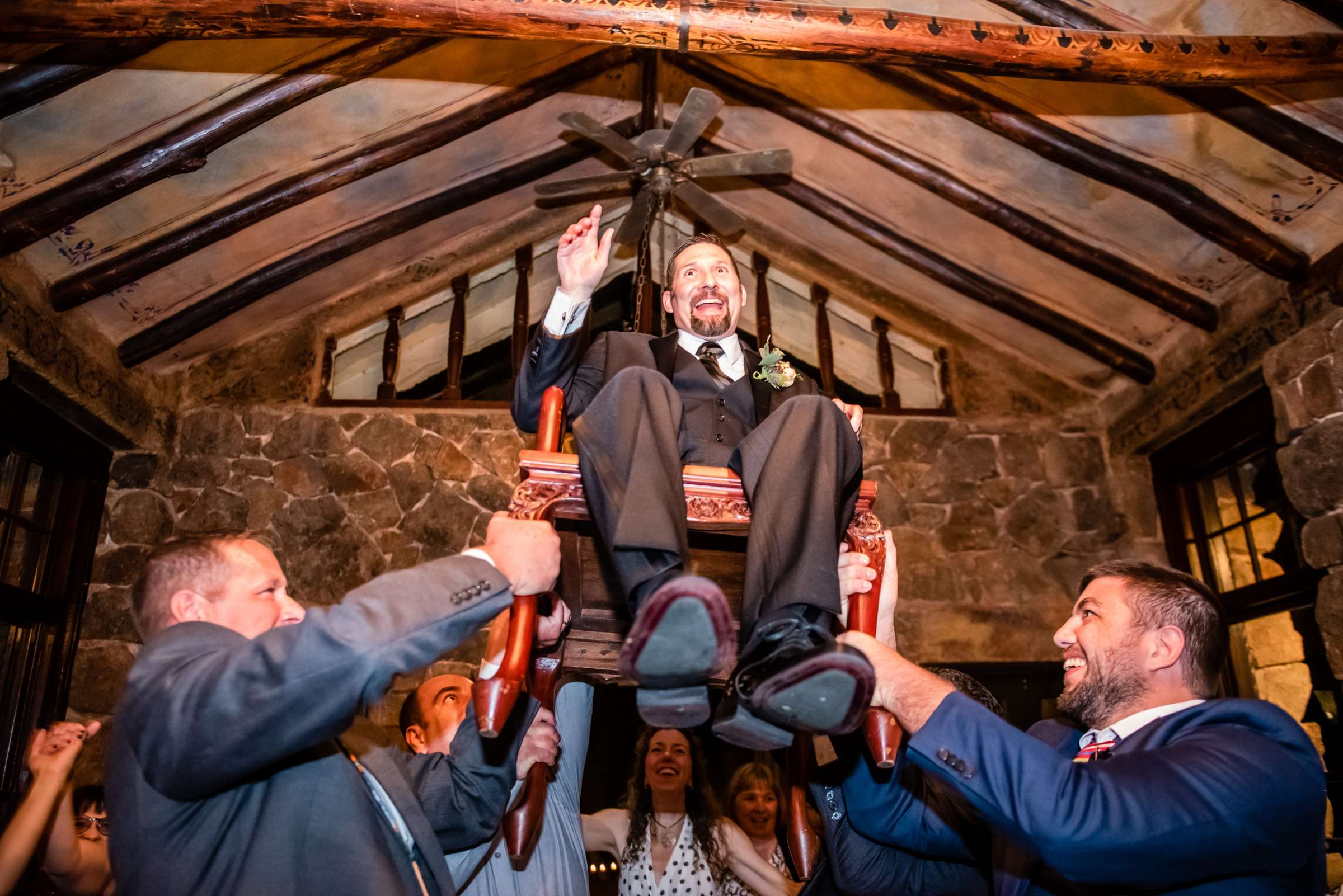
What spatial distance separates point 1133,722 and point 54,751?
9.75ft

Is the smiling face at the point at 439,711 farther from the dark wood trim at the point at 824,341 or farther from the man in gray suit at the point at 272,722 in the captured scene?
the dark wood trim at the point at 824,341

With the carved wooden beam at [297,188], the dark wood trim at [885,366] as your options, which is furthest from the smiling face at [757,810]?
the carved wooden beam at [297,188]

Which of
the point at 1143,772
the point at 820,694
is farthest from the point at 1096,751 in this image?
the point at 820,694

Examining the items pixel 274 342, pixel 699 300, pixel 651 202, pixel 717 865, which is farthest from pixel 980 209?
pixel 274 342

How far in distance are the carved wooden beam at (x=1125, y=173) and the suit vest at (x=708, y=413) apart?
104 inches

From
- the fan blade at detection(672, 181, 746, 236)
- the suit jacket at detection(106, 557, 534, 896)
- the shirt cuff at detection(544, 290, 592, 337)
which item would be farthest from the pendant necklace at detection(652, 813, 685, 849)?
the fan blade at detection(672, 181, 746, 236)

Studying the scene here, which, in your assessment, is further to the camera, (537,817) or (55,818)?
(55,818)

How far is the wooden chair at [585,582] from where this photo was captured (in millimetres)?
1818

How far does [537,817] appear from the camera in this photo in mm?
2133

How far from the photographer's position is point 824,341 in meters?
6.07

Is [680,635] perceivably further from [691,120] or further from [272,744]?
[691,120]

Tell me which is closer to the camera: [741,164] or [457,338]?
[741,164]

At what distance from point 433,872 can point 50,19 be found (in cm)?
303

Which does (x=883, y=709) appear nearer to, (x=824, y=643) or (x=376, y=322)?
(x=824, y=643)
